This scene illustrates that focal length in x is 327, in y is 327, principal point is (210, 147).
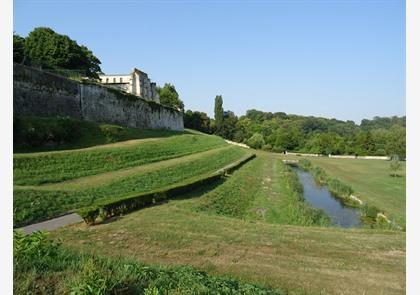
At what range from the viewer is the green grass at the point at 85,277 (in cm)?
323

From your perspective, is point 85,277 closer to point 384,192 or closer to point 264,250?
point 264,250

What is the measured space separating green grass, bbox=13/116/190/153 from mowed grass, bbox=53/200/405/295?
893 cm

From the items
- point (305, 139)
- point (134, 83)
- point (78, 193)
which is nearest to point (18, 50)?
point (134, 83)

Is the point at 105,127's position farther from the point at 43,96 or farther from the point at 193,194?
the point at 193,194

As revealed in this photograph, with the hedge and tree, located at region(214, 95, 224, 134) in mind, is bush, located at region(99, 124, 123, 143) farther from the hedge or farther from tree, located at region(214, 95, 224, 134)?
tree, located at region(214, 95, 224, 134)

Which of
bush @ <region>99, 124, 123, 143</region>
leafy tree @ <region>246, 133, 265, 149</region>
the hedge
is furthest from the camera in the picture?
leafy tree @ <region>246, 133, 265, 149</region>

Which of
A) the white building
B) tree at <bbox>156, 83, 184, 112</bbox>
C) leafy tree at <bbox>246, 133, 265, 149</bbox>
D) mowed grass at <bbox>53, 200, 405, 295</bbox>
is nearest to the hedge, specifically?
mowed grass at <bbox>53, 200, 405, 295</bbox>

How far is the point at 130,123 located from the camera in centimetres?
3591

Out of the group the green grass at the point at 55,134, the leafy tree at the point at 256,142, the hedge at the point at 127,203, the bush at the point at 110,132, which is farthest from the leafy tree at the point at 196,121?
the hedge at the point at 127,203

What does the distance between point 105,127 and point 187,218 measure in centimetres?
1514

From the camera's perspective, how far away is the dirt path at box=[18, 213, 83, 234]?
10.3 metres

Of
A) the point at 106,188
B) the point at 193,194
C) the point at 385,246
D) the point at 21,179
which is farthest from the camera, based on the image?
the point at 193,194
